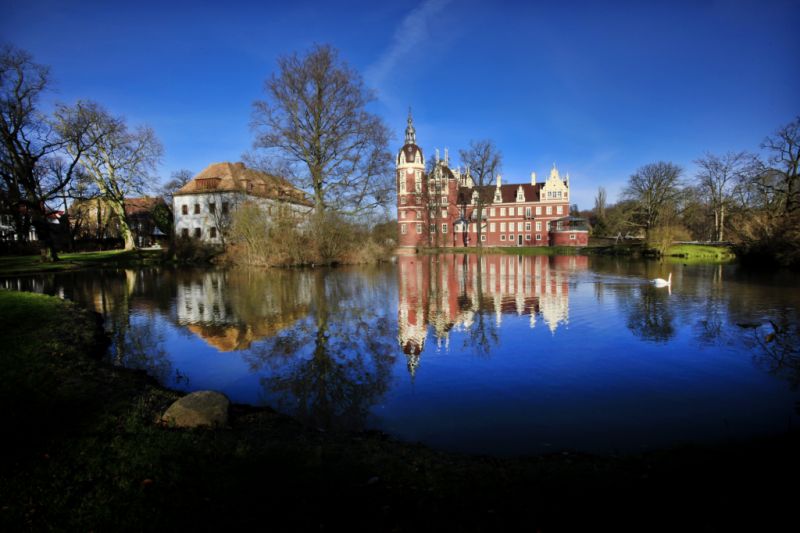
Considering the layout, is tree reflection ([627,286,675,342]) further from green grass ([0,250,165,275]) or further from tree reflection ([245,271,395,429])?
green grass ([0,250,165,275])

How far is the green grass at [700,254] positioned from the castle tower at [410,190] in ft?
116

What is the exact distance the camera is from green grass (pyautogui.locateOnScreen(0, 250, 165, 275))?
2961 centimetres

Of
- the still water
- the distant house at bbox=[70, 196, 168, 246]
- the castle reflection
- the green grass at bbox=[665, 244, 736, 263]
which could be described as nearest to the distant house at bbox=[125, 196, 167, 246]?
the distant house at bbox=[70, 196, 168, 246]

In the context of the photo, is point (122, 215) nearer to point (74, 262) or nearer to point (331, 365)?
point (74, 262)

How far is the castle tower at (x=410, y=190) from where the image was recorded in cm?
Result: 6969

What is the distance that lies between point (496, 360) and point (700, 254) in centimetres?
4166

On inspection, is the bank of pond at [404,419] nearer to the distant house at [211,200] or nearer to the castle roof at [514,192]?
the distant house at [211,200]

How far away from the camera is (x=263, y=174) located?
3216 centimetres

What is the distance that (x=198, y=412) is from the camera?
533 cm

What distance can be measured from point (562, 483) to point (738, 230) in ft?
128

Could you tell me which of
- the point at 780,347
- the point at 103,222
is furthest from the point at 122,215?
the point at 780,347

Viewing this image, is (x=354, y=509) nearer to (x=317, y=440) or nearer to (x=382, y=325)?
(x=317, y=440)

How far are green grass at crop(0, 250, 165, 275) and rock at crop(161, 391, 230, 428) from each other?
32087 millimetres

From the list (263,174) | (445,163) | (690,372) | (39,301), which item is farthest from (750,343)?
(445,163)
